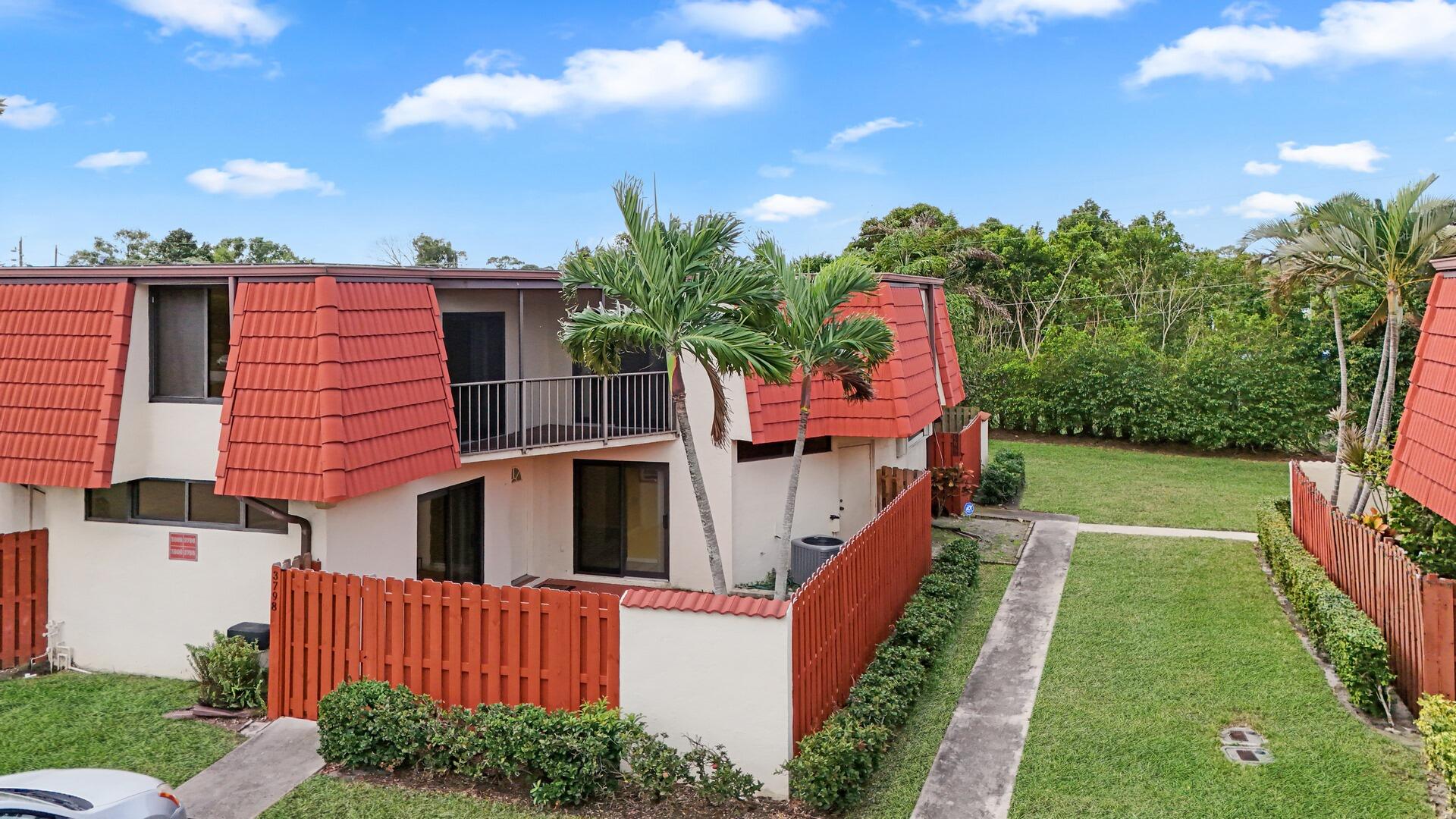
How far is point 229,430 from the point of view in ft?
34.1

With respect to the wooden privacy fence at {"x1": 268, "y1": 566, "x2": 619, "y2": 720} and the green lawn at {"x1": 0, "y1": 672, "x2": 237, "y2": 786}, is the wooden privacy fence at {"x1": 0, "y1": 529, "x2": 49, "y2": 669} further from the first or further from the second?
the wooden privacy fence at {"x1": 268, "y1": 566, "x2": 619, "y2": 720}

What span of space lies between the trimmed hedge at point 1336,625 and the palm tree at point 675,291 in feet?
21.1

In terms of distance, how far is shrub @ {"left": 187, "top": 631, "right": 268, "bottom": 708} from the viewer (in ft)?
32.9

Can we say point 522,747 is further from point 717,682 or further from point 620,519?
point 620,519

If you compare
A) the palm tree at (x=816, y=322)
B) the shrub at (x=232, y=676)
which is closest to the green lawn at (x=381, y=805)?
the shrub at (x=232, y=676)

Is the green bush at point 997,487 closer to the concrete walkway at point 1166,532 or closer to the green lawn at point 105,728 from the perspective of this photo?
the concrete walkway at point 1166,532

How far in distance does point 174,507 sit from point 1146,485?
72.3 feet

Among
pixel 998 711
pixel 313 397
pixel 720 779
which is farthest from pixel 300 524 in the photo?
pixel 998 711

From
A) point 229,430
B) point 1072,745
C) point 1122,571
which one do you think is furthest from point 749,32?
point 1072,745

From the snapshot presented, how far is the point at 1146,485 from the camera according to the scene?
25016 millimetres

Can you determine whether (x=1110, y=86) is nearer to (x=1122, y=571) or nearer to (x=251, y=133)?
(x=1122, y=571)

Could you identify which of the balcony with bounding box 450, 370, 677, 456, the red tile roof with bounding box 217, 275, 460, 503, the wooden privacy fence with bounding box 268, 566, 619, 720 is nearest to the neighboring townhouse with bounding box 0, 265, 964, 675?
the red tile roof with bounding box 217, 275, 460, 503

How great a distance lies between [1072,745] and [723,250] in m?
6.22

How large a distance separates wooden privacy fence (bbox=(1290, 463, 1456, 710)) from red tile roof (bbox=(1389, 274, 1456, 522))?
0.92 m
